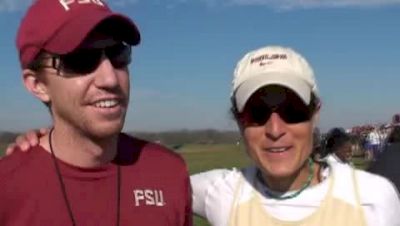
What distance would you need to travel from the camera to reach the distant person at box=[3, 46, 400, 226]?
140 inches

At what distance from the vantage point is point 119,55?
3418mm

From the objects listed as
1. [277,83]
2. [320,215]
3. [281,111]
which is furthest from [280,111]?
[320,215]

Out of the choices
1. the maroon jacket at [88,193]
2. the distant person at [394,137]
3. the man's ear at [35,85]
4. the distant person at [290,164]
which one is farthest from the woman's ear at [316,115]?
the distant person at [394,137]

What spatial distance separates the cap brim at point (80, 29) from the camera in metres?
3.27

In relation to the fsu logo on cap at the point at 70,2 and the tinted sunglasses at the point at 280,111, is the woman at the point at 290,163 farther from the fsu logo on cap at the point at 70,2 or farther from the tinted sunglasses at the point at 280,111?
the fsu logo on cap at the point at 70,2

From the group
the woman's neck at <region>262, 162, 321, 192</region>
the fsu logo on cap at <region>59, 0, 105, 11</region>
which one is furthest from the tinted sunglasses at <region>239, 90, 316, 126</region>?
the fsu logo on cap at <region>59, 0, 105, 11</region>

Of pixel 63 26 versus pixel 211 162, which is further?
pixel 211 162

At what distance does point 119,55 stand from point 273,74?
0.72 m

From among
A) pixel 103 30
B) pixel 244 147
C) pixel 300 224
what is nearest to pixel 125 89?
pixel 103 30

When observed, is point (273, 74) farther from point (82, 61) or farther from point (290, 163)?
point (82, 61)

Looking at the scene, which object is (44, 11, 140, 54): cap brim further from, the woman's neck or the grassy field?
the grassy field

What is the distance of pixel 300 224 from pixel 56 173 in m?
1.17

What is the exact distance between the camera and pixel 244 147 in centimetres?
381

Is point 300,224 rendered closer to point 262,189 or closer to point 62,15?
point 262,189
